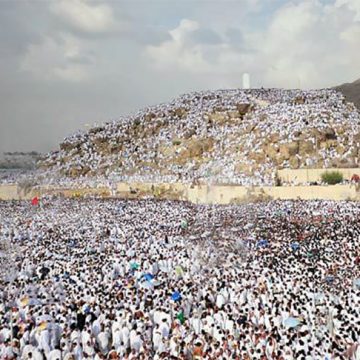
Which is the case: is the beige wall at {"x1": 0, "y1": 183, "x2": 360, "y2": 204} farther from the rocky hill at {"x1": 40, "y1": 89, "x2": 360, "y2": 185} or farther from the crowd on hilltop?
the crowd on hilltop

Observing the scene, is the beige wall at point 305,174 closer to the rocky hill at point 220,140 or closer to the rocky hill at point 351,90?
the rocky hill at point 220,140

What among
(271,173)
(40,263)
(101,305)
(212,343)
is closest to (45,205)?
(271,173)

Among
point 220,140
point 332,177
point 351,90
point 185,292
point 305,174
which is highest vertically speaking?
point 351,90

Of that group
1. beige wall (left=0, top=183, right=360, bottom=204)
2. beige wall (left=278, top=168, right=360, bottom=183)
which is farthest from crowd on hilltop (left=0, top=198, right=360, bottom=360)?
beige wall (left=278, top=168, right=360, bottom=183)

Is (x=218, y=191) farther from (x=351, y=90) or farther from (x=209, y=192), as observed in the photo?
(x=351, y=90)

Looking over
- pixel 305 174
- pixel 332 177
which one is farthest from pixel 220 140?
pixel 332 177

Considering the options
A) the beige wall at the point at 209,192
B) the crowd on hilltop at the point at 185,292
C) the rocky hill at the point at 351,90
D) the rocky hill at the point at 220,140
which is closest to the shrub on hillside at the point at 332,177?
the rocky hill at the point at 220,140

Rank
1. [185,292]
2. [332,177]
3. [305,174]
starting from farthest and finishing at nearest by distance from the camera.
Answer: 1. [305,174]
2. [332,177]
3. [185,292]
